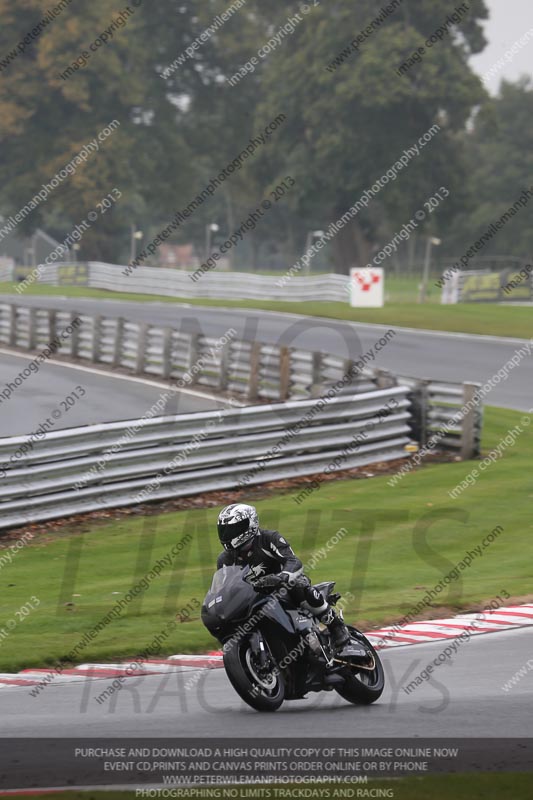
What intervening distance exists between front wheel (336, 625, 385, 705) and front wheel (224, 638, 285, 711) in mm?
468

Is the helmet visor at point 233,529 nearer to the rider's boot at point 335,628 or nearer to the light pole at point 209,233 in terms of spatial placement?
the rider's boot at point 335,628

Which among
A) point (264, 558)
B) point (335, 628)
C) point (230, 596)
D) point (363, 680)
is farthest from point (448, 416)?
point (230, 596)

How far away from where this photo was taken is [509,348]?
1277 inches

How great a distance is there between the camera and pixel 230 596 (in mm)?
7637

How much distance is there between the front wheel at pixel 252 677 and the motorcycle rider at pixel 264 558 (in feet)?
1.51

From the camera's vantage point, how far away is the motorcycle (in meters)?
7.61

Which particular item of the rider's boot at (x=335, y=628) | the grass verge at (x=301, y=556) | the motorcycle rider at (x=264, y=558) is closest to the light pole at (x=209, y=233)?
the grass verge at (x=301, y=556)

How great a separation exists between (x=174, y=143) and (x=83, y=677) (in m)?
71.1

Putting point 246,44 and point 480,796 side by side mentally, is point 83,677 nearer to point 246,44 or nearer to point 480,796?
point 480,796

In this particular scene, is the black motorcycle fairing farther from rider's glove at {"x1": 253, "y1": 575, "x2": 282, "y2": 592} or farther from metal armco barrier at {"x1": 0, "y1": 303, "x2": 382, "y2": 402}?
metal armco barrier at {"x1": 0, "y1": 303, "x2": 382, "y2": 402}

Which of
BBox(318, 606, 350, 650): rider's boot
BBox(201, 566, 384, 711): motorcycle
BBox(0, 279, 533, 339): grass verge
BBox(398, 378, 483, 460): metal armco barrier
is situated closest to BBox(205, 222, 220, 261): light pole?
BBox(0, 279, 533, 339): grass verge

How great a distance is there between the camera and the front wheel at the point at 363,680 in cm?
800

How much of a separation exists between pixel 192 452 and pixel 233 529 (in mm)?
8228

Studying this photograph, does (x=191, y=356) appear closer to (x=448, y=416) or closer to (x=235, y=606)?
(x=448, y=416)
